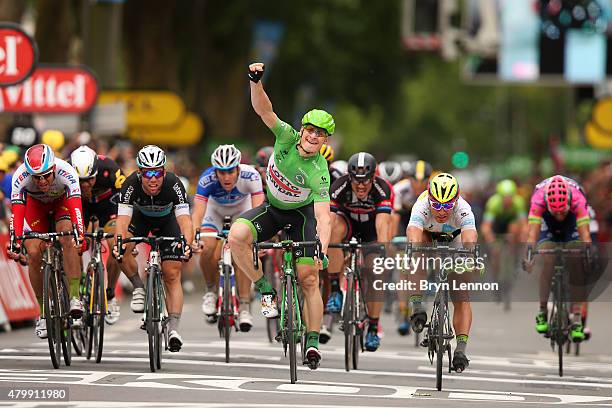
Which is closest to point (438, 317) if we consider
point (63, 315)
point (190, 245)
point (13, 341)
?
point (190, 245)

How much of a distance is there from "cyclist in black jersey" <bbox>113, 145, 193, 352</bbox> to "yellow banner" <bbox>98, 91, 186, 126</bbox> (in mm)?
20493

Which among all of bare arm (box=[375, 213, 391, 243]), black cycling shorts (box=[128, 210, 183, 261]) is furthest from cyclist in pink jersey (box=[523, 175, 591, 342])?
black cycling shorts (box=[128, 210, 183, 261])

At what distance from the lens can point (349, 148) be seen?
10231cm

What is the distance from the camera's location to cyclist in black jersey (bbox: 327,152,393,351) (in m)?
16.5

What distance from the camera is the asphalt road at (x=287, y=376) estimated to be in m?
12.9

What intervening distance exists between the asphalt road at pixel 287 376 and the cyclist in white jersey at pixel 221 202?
0.51m

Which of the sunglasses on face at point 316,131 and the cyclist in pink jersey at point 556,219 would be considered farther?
the cyclist in pink jersey at point 556,219

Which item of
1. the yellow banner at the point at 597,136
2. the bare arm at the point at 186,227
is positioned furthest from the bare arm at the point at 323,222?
the yellow banner at the point at 597,136

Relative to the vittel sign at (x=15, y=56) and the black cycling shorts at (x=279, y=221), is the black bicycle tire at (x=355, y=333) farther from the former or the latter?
the vittel sign at (x=15, y=56)

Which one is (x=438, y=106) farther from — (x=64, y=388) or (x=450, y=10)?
(x=64, y=388)

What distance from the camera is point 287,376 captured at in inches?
582

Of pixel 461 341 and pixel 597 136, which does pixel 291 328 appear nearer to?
pixel 461 341

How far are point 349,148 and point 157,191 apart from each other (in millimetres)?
87236

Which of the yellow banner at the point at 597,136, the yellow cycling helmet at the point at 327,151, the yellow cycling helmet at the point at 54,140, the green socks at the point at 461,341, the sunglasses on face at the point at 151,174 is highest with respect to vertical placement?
the yellow banner at the point at 597,136
